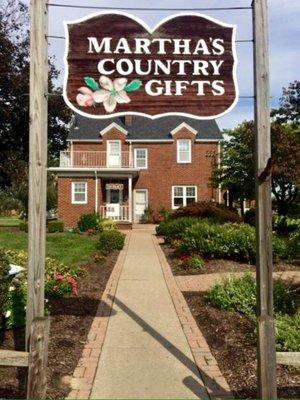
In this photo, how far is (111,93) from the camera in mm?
4520

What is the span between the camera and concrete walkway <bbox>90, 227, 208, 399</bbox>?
4535 mm

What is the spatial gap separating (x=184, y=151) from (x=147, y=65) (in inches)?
1240

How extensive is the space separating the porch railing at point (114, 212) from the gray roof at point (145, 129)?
6.85m

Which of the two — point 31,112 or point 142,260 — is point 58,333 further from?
point 142,260

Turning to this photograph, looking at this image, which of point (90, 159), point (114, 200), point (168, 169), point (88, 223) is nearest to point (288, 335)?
point (88, 223)

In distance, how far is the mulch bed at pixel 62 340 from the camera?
181 inches

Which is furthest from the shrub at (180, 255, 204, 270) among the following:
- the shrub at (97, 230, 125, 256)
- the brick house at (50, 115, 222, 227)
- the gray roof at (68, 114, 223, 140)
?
the gray roof at (68, 114, 223, 140)

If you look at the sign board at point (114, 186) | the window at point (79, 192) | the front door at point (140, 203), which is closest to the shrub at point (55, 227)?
the window at point (79, 192)

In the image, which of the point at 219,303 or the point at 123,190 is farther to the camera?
the point at 123,190

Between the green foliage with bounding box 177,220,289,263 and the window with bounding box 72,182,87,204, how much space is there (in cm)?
1848

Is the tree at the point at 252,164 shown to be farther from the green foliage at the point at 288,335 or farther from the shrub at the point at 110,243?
the green foliage at the point at 288,335

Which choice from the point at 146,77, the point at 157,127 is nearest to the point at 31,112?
the point at 146,77

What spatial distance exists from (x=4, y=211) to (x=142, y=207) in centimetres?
3049

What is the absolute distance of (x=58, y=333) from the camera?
249 inches
